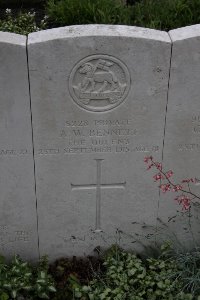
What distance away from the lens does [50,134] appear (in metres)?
3.45

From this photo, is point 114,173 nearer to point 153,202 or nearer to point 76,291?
point 153,202

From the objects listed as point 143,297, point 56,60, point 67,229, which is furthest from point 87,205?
point 56,60

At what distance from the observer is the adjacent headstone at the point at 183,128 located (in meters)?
3.21

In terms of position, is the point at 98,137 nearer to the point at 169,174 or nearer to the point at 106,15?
the point at 169,174

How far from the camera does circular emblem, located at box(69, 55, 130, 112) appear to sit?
3180 mm

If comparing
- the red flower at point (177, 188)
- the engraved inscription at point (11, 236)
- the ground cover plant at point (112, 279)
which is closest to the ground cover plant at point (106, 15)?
the red flower at point (177, 188)

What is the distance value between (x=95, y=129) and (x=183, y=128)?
623 millimetres

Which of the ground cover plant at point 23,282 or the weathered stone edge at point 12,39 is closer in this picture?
the weathered stone edge at point 12,39

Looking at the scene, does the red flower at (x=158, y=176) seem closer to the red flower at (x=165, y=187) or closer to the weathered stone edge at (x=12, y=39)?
the red flower at (x=165, y=187)

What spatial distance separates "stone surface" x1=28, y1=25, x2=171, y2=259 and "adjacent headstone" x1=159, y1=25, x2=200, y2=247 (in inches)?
2.7

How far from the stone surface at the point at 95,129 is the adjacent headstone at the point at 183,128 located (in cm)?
7

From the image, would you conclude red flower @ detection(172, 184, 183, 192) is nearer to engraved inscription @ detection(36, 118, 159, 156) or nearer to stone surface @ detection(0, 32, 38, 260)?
engraved inscription @ detection(36, 118, 159, 156)

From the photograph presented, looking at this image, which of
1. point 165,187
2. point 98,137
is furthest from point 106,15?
point 165,187

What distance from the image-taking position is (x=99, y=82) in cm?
325
